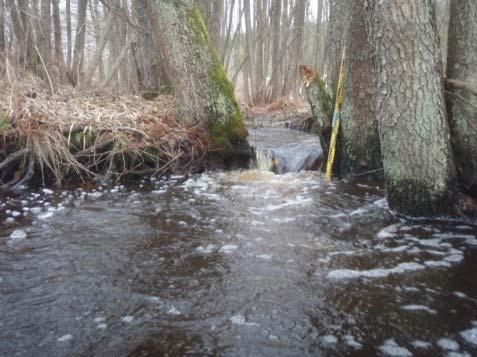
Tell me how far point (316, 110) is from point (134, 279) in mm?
4060

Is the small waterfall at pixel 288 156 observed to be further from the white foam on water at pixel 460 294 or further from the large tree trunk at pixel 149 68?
the white foam on water at pixel 460 294

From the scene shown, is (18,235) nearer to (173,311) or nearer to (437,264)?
(173,311)

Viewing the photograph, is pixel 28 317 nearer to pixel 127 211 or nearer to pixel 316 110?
pixel 127 211

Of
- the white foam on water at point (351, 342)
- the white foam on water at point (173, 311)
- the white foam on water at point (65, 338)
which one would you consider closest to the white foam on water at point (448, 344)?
the white foam on water at point (351, 342)

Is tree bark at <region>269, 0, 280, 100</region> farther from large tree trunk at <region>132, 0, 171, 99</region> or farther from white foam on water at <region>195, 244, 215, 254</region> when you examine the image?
white foam on water at <region>195, 244, 215, 254</region>

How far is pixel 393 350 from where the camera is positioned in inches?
94.3

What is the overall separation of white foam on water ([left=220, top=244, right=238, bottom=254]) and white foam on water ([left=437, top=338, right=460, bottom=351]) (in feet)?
5.91

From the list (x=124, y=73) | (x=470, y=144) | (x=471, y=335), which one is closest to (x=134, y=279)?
(x=471, y=335)

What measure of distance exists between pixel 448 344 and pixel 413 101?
251 cm

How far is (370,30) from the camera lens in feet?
14.4

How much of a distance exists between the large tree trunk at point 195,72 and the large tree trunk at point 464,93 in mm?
3523

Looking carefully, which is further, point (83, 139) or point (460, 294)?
point (83, 139)

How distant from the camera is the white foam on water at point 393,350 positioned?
2359mm

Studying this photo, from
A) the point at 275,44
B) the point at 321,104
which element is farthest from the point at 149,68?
the point at 275,44
